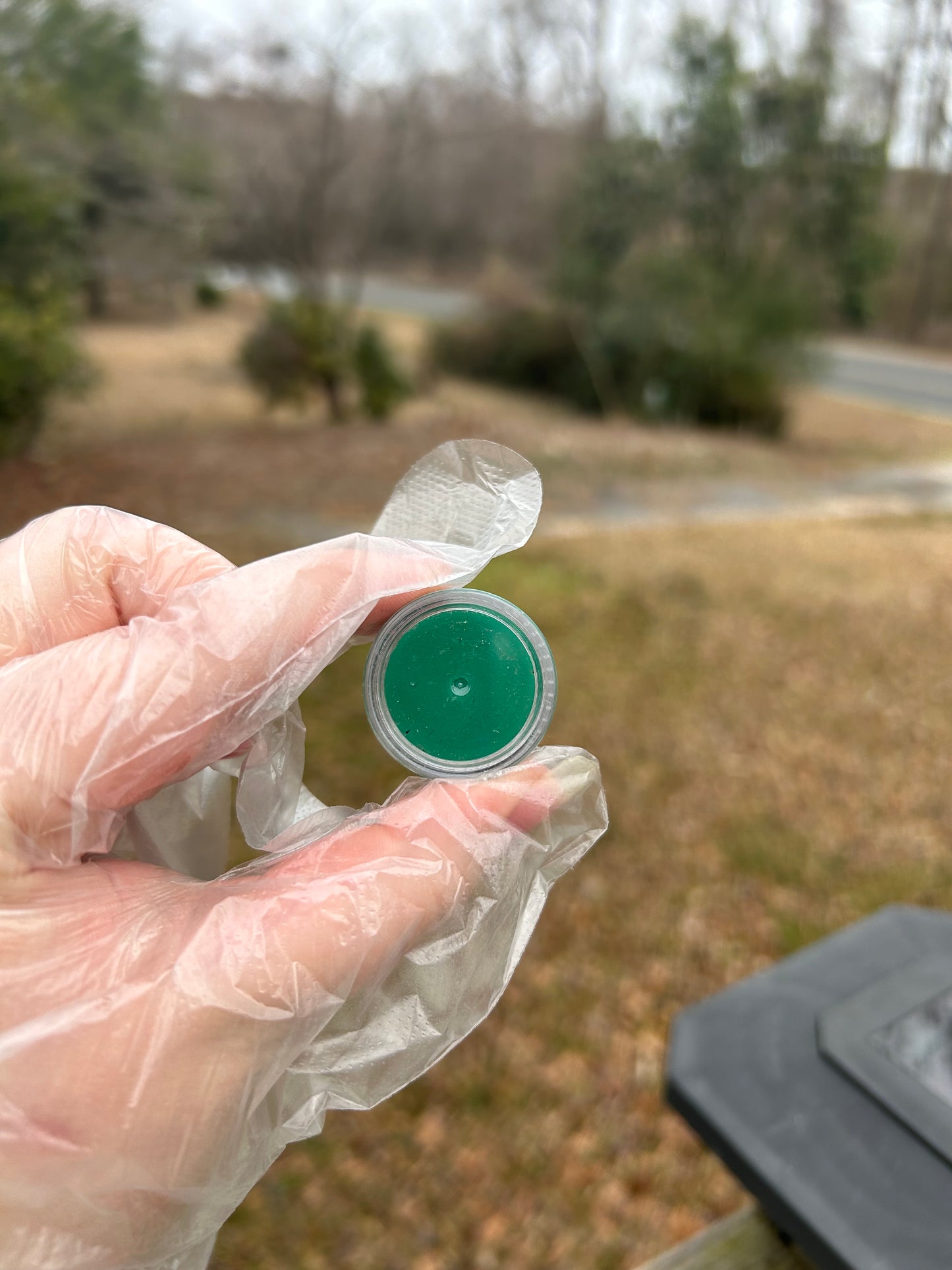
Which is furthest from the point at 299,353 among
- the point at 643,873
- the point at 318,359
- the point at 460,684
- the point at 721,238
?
the point at 460,684

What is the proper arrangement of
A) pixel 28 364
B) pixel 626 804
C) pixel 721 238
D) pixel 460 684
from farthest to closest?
pixel 721 238 < pixel 28 364 < pixel 626 804 < pixel 460 684

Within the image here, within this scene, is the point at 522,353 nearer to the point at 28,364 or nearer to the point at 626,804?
the point at 28,364

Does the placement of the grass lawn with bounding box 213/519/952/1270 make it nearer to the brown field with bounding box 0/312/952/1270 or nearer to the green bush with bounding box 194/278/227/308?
the brown field with bounding box 0/312/952/1270

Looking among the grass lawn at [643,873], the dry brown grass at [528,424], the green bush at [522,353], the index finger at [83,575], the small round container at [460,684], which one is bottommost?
the grass lawn at [643,873]

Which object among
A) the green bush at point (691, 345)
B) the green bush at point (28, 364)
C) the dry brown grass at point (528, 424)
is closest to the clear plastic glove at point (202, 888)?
the green bush at point (28, 364)

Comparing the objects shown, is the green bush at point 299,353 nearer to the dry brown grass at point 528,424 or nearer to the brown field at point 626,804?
the dry brown grass at point 528,424

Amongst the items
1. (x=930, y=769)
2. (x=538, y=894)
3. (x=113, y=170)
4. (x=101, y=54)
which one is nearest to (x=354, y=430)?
(x=113, y=170)
